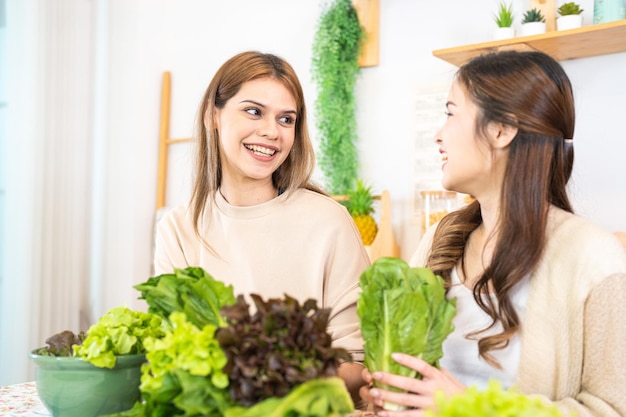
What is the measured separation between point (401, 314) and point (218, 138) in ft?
3.47

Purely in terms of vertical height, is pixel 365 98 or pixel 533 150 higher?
pixel 365 98

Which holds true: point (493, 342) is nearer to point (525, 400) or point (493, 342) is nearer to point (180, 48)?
point (525, 400)

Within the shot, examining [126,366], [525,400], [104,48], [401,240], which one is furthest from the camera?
[104,48]

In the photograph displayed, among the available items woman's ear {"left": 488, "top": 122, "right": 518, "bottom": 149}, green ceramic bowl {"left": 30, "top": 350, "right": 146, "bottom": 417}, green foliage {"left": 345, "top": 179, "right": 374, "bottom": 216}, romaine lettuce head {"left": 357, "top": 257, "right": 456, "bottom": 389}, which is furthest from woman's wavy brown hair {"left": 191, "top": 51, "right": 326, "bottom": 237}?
green foliage {"left": 345, "top": 179, "right": 374, "bottom": 216}

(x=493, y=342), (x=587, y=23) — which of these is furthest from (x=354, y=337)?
(x=587, y=23)

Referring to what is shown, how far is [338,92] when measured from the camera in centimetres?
336

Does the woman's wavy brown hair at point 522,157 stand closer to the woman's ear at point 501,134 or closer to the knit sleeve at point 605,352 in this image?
the woman's ear at point 501,134

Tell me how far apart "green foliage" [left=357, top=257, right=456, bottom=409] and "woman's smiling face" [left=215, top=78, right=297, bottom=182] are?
0.79m

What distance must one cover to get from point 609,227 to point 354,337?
160cm

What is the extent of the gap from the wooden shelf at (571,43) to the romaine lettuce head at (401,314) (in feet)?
5.54

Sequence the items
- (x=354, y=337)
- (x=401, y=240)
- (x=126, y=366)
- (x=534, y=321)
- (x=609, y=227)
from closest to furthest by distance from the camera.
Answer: (x=126, y=366) < (x=534, y=321) < (x=354, y=337) < (x=609, y=227) < (x=401, y=240)

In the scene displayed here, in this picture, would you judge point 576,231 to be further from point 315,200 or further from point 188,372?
point 188,372

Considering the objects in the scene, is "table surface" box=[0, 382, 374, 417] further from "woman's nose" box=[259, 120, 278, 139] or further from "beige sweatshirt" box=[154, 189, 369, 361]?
"woman's nose" box=[259, 120, 278, 139]

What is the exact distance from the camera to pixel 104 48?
3895 mm
